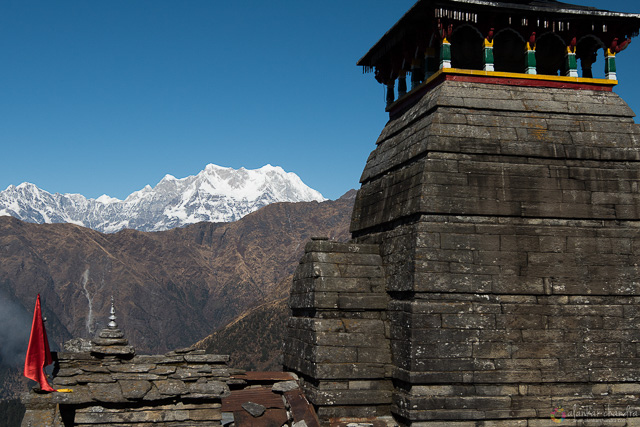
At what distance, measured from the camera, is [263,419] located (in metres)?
15.1

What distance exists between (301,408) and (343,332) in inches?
73.8

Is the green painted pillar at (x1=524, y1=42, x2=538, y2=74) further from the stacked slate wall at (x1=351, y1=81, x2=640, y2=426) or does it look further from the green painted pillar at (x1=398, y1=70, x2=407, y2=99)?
the green painted pillar at (x1=398, y1=70, x2=407, y2=99)

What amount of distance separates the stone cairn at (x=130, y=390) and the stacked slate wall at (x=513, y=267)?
13.2 feet

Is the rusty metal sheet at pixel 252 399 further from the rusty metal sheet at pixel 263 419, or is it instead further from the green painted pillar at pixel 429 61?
the green painted pillar at pixel 429 61

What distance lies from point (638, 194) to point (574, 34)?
→ 14.9ft

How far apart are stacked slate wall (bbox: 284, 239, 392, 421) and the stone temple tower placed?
31 mm

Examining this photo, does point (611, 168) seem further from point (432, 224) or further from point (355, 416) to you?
point (355, 416)

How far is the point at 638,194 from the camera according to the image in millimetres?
15578

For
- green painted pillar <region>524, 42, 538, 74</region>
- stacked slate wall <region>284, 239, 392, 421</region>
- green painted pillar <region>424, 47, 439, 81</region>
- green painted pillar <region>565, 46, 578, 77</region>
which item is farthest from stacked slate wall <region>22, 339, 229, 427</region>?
green painted pillar <region>565, 46, 578, 77</region>

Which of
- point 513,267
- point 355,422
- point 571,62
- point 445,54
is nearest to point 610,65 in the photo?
point 571,62

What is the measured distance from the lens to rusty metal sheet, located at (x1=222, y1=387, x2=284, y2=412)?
15.2 m

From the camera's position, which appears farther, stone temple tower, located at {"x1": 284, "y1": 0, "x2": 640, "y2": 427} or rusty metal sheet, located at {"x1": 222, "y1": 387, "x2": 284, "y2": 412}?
rusty metal sheet, located at {"x1": 222, "y1": 387, "x2": 284, "y2": 412}

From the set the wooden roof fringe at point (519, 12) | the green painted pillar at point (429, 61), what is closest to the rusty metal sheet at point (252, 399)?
the green painted pillar at point (429, 61)

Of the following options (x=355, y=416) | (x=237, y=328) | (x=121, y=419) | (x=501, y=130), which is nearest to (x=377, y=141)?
(x=501, y=130)
